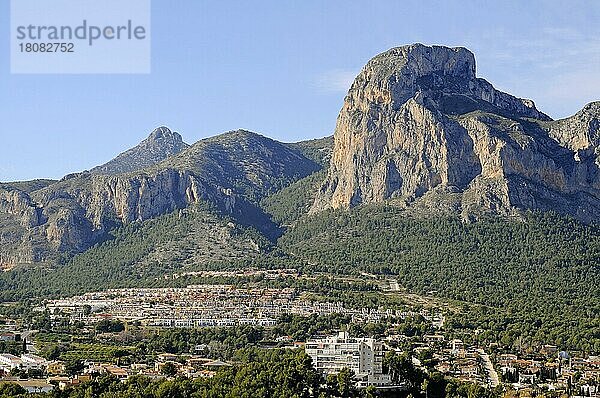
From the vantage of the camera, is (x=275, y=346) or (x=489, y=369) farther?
(x=275, y=346)

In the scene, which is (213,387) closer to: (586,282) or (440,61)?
(586,282)

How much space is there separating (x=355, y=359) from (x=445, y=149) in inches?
3518

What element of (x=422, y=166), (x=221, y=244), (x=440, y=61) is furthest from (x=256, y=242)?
(x=440, y=61)

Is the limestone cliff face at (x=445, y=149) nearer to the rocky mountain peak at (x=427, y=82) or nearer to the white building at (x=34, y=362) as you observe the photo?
the rocky mountain peak at (x=427, y=82)

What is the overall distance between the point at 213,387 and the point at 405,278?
2937 inches

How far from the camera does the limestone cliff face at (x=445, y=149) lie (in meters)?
170

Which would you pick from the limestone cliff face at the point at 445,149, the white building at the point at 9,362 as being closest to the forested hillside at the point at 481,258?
the limestone cliff face at the point at 445,149

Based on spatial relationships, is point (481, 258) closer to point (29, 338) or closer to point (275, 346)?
point (275, 346)

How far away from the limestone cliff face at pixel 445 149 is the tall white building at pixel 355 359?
7917cm

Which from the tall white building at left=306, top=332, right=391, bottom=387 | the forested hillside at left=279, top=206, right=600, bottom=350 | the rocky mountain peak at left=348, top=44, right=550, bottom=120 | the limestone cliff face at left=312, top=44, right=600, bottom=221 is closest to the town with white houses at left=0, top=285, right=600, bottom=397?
the tall white building at left=306, top=332, right=391, bottom=387

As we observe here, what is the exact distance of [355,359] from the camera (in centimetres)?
8731

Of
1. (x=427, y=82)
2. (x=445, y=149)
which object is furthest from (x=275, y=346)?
(x=427, y=82)

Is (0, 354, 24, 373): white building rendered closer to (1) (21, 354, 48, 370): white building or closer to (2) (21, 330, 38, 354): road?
(1) (21, 354, 48, 370): white building

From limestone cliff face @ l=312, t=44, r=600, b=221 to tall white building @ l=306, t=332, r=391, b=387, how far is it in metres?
79.2
